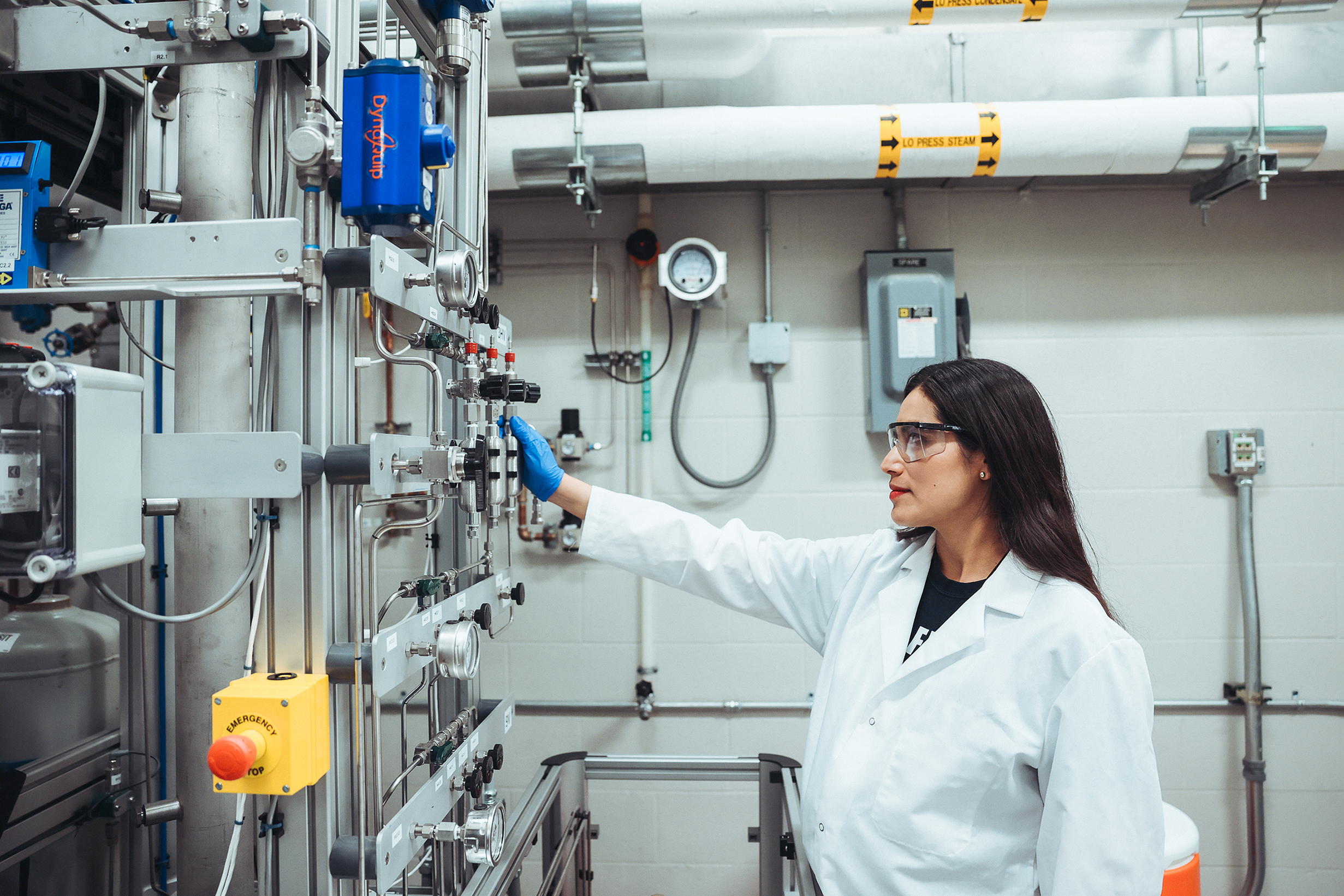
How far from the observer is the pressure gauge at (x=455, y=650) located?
939 millimetres

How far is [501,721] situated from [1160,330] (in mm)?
2138

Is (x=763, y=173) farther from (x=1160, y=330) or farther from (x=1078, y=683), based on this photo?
(x=1078, y=683)

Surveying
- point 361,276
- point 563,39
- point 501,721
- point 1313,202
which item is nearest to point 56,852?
point 501,721

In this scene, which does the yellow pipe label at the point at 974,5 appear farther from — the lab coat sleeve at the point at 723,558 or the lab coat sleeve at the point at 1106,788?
the lab coat sleeve at the point at 1106,788

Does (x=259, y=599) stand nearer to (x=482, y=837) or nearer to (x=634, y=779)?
(x=482, y=837)

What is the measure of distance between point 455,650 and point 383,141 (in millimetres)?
609

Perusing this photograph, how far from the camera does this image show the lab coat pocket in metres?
0.96

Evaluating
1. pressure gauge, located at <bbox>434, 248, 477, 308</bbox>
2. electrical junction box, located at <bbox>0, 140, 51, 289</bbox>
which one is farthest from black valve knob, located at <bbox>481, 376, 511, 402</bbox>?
electrical junction box, located at <bbox>0, 140, 51, 289</bbox>

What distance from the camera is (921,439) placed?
1.08 m

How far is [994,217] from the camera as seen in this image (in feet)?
7.34

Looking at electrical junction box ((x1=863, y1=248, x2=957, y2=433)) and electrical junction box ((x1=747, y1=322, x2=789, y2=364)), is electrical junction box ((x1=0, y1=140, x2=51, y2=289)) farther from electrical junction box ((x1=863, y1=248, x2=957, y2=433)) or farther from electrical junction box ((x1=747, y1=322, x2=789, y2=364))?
electrical junction box ((x1=863, y1=248, x2=957, y2=433))

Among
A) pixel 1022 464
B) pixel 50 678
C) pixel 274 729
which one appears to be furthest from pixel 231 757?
pixel 50 678

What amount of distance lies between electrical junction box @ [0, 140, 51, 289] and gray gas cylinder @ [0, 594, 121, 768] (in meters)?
0.96

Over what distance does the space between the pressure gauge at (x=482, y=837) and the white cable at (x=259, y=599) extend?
0.35 meters
